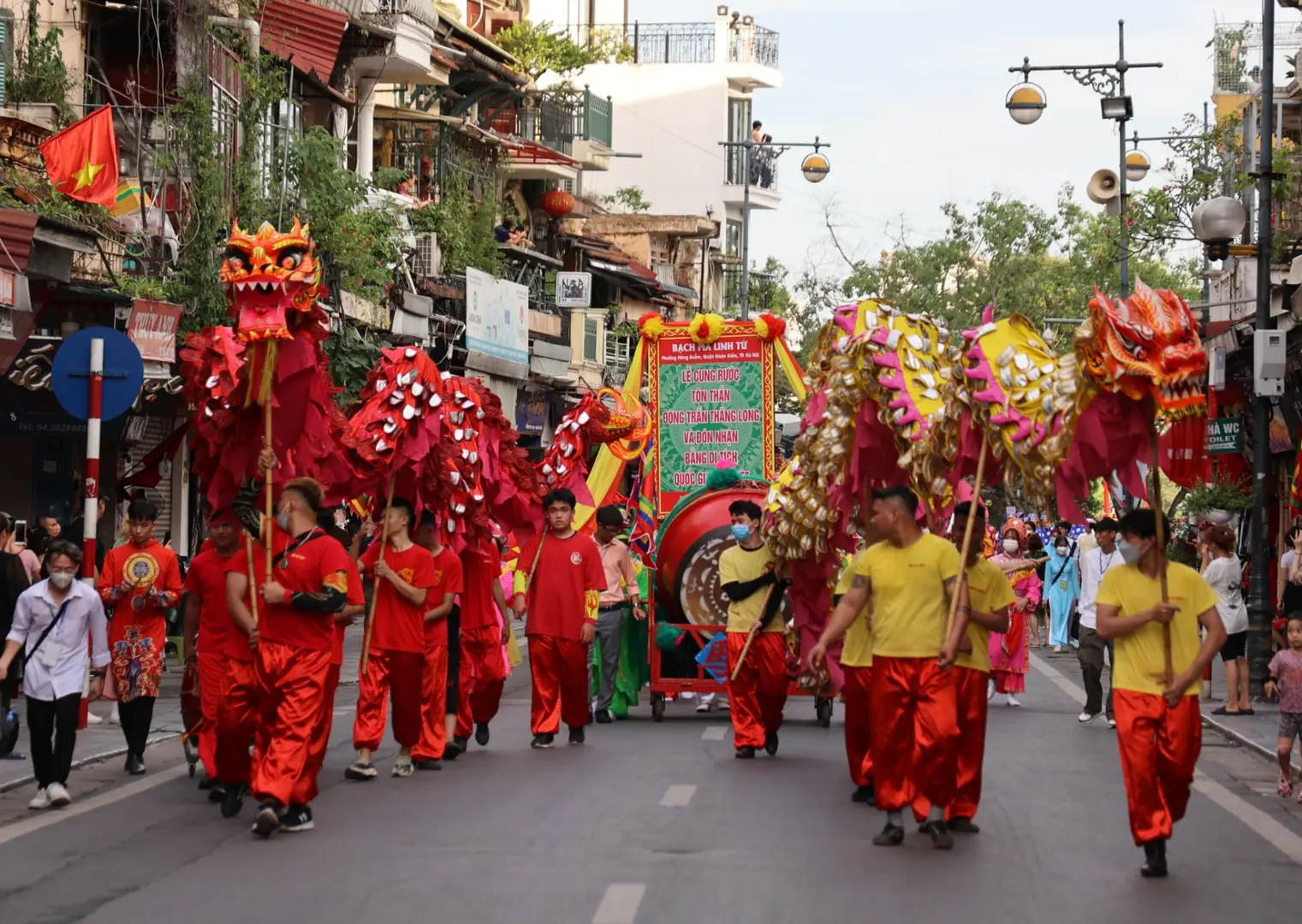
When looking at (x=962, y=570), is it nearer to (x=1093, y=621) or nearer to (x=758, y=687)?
(x=758, y=687)

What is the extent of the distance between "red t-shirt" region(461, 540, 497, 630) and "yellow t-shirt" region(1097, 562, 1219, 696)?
6.04 m

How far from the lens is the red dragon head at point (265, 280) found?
11.4 metres

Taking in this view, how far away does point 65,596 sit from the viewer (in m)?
12.6

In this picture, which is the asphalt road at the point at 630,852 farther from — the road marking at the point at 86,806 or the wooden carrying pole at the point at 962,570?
the wooden carrying pole at the point at 962,570

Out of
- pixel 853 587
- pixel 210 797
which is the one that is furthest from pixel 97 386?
pixel 853 587

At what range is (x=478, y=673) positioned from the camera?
1540 cm

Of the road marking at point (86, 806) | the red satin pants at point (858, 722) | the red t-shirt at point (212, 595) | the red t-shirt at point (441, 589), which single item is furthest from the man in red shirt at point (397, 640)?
the red satin pants at point (858, 722)

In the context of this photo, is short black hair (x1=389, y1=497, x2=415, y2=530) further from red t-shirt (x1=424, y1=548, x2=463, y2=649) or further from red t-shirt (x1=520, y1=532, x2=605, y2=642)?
red t-shirt (x1=520, y1=532, x2=605, y2=642)

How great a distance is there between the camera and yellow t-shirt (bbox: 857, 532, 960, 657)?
432 inches

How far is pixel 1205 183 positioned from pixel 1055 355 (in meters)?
15.1

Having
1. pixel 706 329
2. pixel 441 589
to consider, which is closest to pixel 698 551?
pixel 706 329

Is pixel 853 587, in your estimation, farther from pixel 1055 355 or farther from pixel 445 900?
pixel 445 900

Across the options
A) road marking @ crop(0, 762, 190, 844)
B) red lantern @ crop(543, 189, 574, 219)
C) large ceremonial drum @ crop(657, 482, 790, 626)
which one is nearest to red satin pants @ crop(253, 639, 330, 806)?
road marking @ crop(0, 762, 190, 844)

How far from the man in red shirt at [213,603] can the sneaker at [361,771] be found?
1.37 meters
